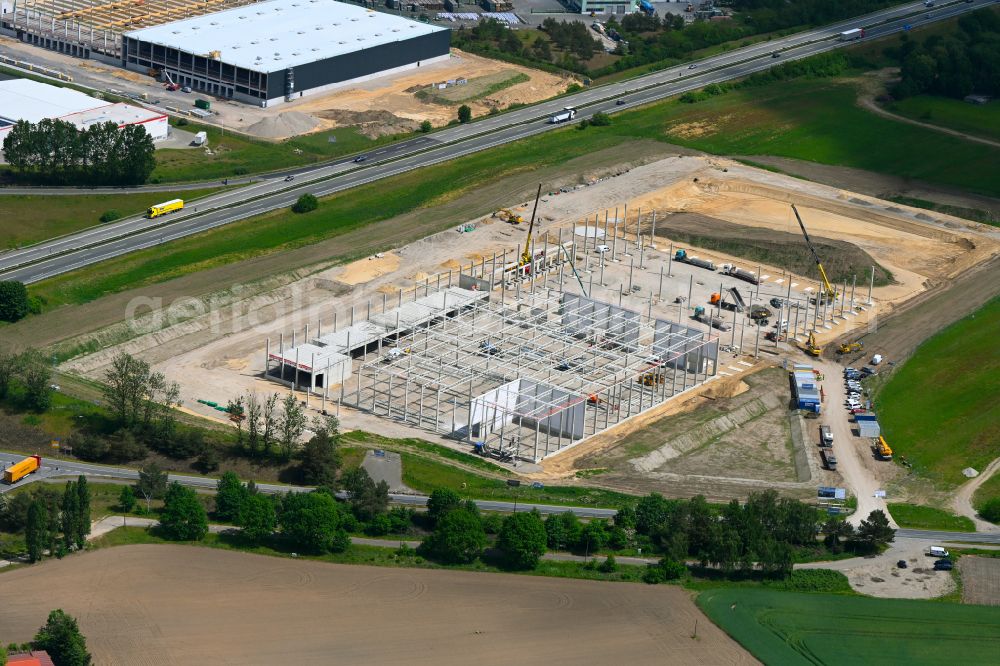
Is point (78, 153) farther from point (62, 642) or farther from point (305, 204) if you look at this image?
point (62, 642)

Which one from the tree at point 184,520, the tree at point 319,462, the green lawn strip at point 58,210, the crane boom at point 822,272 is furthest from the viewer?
the green lawn strip at point 58,210

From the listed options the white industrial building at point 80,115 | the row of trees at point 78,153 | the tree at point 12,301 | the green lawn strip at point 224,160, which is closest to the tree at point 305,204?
the green lawn strip at point 224,160

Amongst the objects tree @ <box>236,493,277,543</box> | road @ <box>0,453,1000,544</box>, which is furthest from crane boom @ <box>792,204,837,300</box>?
tree @ <box>236,493,277,543</box>

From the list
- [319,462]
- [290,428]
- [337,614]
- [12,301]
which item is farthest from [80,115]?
[337,614]

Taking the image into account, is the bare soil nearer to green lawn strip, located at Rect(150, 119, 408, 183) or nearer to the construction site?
the construction site

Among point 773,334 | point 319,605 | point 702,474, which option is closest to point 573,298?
point 773,334

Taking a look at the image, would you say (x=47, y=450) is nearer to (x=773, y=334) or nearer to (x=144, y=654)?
(x=144, y=654)

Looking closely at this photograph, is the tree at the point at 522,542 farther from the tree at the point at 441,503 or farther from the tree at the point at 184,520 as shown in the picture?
the tree at the point at 184,520
